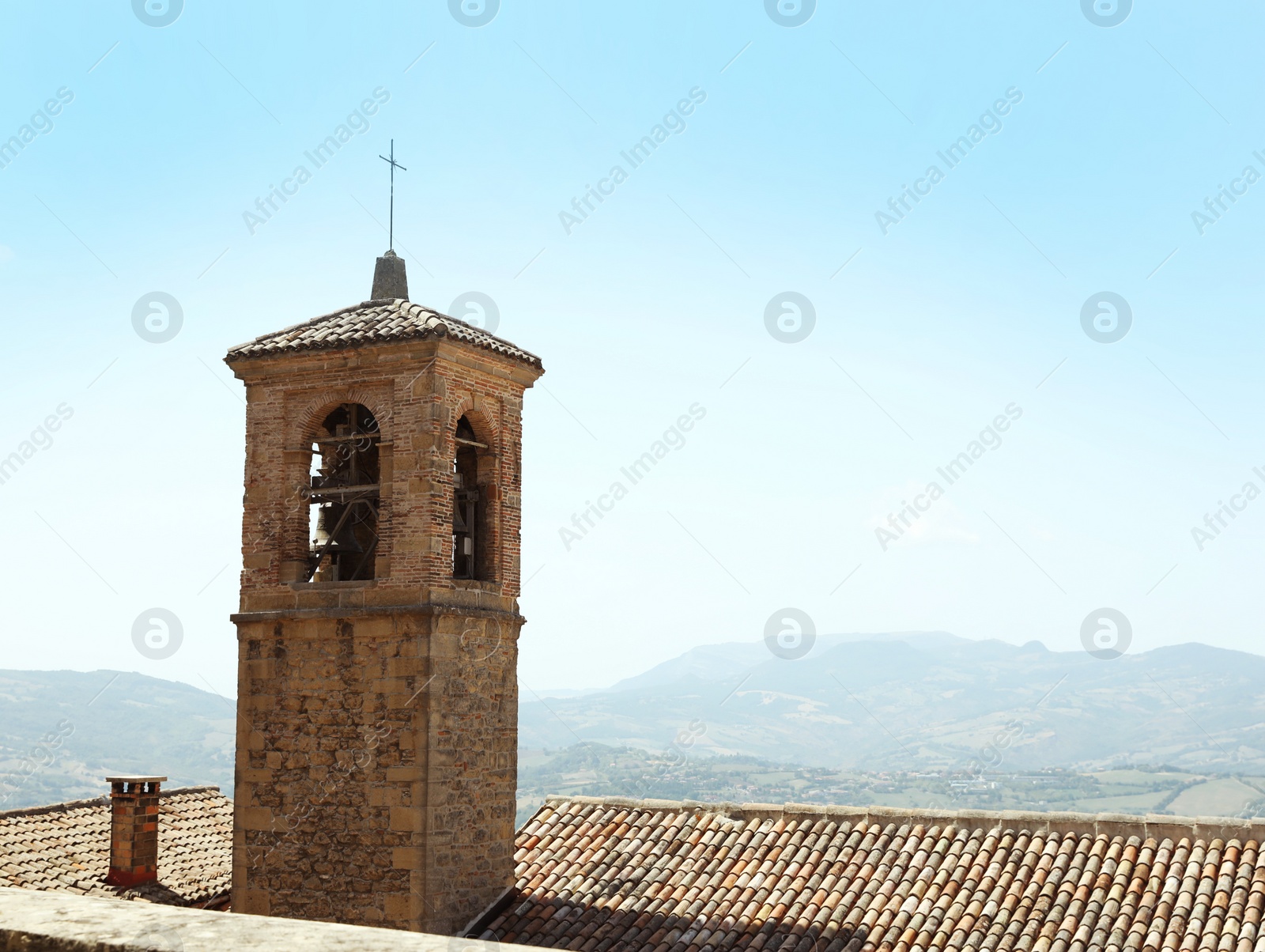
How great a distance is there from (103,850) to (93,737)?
16424cm

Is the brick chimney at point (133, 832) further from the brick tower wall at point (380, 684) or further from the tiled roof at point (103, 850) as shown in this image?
the brick tower wall at point (380, 684)

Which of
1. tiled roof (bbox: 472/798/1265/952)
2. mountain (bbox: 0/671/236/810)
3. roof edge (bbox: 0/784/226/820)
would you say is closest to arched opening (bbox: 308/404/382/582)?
tiled roof (bbox: 472/798/1265/952)

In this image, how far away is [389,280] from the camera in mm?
14602

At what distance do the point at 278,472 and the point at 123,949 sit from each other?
1131 cm

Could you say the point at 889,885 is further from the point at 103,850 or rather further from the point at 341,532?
the point at 103,850

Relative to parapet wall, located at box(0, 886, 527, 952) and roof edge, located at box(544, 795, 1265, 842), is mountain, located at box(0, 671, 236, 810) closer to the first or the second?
roof edge, located at box(544, 795, 1265, 842)

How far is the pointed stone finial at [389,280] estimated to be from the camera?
14547mm

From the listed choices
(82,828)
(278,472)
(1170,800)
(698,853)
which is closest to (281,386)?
(278,472)

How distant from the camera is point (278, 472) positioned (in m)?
13.4

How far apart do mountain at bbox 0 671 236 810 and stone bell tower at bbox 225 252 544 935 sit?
11932cm

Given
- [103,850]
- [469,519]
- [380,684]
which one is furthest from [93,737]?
[380,684]

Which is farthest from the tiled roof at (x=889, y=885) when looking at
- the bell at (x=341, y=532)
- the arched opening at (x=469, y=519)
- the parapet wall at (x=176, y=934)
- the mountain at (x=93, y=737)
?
the mountain at (x=93, y=737)

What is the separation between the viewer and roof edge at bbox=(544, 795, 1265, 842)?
11.4 m

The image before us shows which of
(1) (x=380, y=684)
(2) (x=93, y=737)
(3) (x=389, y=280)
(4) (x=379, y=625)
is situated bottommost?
(2) (x=93, y=737)
